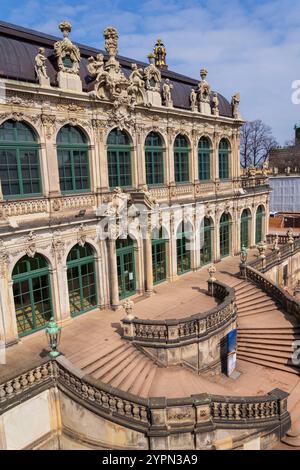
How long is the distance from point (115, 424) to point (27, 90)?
42.7 feet

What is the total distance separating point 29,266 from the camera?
51.6ft

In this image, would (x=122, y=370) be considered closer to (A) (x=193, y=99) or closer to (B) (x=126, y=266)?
(B) (x=126, y=266)

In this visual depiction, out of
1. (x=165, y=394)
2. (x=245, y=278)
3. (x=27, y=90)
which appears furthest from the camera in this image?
(x=245, y=278)

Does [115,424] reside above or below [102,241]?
below

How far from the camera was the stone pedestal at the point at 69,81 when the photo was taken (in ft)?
53.2

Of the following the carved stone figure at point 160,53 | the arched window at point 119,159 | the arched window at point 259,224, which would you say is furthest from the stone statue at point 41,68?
the arched window at point 259,224

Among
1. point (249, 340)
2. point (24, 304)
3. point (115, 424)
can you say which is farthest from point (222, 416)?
point (24, 304)

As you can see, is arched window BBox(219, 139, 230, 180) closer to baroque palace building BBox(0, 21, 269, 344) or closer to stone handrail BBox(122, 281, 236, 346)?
baroque palace building BBox(0, 21, 269, 344)

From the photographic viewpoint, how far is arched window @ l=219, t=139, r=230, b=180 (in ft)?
91.2

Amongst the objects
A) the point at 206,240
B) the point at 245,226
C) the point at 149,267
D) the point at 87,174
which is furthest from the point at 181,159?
the point at 245,226

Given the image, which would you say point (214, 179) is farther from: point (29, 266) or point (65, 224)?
point (29, 266)

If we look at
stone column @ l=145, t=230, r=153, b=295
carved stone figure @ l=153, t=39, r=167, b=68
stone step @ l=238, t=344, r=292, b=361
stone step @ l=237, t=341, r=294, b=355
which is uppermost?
carved stone figure @ l=153, t=39, r=167, b=68

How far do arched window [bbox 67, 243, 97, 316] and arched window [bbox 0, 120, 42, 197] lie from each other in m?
3.59

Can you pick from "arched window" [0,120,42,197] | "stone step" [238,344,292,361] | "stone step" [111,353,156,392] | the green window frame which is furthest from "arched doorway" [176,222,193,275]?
"arched window" [0,120,42,197]
